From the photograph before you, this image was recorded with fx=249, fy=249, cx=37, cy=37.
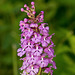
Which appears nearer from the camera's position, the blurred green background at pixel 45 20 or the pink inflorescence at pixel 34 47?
the pink inflorescence at pixel 34 47

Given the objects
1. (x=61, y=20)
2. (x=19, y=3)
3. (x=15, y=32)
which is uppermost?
(x=19, y=3)

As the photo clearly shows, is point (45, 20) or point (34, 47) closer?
point (34, 47)

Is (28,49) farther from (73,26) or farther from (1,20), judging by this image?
(1,20)

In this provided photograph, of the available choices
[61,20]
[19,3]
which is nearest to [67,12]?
[61,20]

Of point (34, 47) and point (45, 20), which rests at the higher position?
point (45, 20)

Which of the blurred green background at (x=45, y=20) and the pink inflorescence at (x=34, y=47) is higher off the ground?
the blurred green background at (x=45, y=20)

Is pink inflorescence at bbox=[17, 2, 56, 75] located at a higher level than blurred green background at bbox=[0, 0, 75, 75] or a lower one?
lower

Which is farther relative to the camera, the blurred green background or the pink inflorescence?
the blurred green background

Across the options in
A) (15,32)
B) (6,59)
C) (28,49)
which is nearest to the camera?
(28,49)
